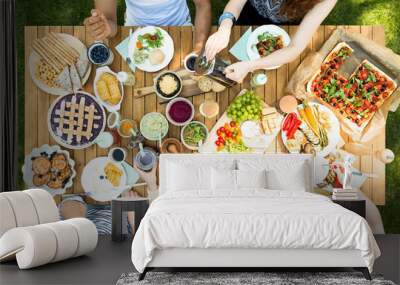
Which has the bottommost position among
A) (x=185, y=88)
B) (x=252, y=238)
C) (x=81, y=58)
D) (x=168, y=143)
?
(x=252, y=238)

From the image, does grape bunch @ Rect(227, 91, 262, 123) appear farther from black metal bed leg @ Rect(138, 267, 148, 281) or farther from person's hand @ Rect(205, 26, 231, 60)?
black metal bed leg @ Rect(138, 267, 148, 281)

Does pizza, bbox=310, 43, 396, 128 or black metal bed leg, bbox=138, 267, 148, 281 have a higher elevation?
pizza, bbox=310, 43, 396, 128

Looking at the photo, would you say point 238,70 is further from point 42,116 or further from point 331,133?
point 42,116

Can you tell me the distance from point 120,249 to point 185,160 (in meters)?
1.20

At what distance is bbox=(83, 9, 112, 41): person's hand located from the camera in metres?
7.21

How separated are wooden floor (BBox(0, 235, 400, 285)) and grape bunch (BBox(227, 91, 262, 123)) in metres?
1.88

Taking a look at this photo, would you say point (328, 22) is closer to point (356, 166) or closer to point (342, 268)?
point (356, 166)

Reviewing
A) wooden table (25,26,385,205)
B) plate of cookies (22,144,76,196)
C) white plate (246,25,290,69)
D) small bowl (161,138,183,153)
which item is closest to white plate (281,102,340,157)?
wooden table (25,26,385,205)

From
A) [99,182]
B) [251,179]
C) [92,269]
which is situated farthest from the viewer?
[99,182]

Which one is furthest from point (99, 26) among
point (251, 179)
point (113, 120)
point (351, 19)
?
point (351, 19)

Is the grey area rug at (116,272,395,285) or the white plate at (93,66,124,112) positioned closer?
the grey area rug at (116,272,395,285)

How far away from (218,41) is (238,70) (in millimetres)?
381

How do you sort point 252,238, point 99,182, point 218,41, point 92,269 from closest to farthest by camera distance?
point 252,238
point 92,269
point 218,41
point 99,182

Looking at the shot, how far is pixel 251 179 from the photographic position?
6.54 metres
